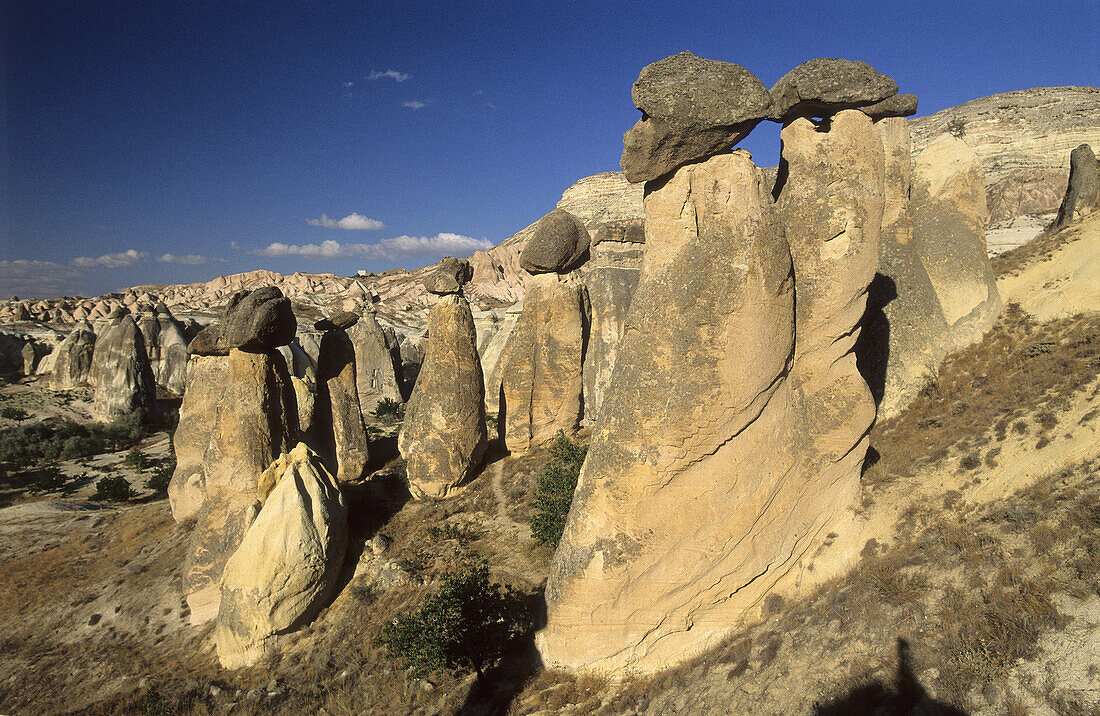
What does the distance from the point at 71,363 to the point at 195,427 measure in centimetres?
2319

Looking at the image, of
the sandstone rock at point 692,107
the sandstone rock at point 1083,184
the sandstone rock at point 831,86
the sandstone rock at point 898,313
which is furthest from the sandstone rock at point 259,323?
the sandstone rock at point 1083,184

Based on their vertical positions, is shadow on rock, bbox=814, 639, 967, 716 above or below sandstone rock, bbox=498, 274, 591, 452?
below

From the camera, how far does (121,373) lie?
22.5 meters

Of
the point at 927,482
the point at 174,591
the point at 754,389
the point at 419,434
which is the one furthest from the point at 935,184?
the point at 174,591

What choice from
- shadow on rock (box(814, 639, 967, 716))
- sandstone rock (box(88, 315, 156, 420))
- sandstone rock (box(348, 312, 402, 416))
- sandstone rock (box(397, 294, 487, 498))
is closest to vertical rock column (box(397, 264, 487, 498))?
sandstone rock (box(397, 294, 487, 498))

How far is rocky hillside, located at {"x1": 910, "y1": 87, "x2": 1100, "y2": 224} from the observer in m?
34.1

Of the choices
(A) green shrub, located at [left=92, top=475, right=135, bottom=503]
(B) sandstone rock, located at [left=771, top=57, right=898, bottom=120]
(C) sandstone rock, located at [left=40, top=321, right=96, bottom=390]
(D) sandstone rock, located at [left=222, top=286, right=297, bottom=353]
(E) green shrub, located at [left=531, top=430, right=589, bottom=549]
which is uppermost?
(B) sandstone rock, located at [left=771, top=57, right=898, bottom=120]

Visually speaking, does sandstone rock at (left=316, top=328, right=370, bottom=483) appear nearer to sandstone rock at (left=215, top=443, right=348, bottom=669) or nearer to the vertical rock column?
the vertical rock column

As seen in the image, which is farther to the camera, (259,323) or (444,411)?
(444,411)

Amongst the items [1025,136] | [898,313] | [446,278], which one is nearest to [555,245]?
[446,278]

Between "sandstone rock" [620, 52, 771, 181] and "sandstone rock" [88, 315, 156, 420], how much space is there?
82.3 feet

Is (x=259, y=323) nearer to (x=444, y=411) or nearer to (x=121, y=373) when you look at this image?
(x=444, y=411)

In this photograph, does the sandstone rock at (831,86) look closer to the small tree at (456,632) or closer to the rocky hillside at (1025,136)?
the small tree at (456,632)

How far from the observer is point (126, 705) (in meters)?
6.31
